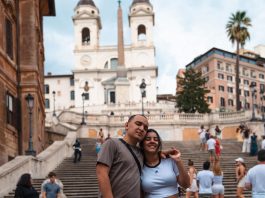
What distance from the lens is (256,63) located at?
126 metres

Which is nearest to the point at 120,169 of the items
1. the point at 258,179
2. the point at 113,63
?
the point at 258,179

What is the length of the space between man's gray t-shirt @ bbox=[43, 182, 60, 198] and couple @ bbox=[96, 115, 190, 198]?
7770mm

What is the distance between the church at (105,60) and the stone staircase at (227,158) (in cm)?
6765

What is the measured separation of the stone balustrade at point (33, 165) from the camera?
1788cm

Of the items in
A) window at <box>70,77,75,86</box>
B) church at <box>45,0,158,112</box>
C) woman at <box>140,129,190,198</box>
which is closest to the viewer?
woman at <box>140,129,190,198</box>

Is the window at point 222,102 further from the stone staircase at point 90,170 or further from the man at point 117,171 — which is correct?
the man at point 117,171

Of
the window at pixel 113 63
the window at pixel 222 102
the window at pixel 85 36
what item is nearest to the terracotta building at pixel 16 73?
the window at pixel 113 63

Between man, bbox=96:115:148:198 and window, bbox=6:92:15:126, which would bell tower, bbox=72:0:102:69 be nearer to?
window, bbox=6:92:15:126

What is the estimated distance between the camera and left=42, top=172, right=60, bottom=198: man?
13.8 metres

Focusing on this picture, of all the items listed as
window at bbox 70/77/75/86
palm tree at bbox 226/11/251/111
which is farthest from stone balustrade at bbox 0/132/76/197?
window at bbox 70/77/75/86

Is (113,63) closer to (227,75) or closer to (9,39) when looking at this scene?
(227,75)

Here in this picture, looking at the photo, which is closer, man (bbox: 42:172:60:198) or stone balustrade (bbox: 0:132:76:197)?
man (bbox: 42:172:60:198)

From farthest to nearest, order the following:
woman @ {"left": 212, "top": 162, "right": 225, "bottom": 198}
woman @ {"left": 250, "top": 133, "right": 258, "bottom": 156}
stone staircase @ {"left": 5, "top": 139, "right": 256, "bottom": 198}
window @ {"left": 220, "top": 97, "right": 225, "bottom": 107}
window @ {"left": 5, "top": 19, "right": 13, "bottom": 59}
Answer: window @ {"left": 220, "top": 97, "right": 225, "bottom": 107}, woman @ {"left": 250, "top": 133, "right": 258, "bottom": 156}, window @ {"left": 5, "top": 19, "right": 13, "bottom": 59}, stone staircase @ {"left": 5, "top": 139, "right": 256, "bottom": 198}, woman @ {"left": 212, "top": 162, "right": 225, "bottom": 198}

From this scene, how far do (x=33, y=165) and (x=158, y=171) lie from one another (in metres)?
15.6
